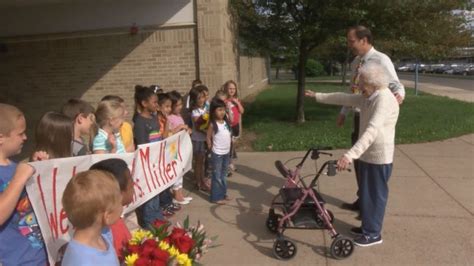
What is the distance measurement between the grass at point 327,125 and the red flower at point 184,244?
22.6 feet

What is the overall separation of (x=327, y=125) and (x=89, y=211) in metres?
10.6

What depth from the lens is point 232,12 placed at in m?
10.6

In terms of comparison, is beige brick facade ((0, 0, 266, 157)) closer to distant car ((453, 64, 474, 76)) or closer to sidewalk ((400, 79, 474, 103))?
sidewalk ((400, 79, 474, 103))

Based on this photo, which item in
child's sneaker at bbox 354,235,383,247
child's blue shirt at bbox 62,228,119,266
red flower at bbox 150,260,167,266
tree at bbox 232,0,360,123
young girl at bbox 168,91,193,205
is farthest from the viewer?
tree at bbox 232,0,360,123

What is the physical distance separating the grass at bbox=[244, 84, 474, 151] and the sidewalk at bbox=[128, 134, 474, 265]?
1629mm

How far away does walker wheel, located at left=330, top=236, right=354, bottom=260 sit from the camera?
4.09 m

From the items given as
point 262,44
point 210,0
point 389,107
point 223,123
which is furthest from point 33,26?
point 389,107

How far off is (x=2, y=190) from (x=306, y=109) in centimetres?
1437

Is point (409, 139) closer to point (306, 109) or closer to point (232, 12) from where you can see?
point (232, 12)

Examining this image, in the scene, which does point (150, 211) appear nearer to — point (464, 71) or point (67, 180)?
point (67, 180)

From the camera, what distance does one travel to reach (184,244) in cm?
232

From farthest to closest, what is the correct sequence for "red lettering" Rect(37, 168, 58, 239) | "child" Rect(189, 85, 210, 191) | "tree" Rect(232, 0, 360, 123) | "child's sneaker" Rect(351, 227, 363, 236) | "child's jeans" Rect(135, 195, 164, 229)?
"tree" Rect(232, 0, 360, 123), "child" Rect(189, 85, 210, 191), "child's jeans" Rect(135, 195, 164, 229), "child's sneaker" Rect(351, 227, 363, 236), "red lettering" Rect(37, 168, 58, 239)

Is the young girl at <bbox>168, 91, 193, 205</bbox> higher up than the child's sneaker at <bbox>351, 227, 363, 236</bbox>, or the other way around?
the young girl at <bbox>168, 91, 193, 205</bbox>

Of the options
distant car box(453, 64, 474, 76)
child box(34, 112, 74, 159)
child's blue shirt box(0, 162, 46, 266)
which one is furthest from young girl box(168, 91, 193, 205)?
distant car box(453, 64, 474, 76)
